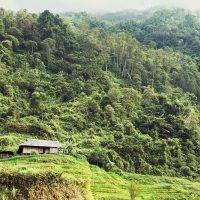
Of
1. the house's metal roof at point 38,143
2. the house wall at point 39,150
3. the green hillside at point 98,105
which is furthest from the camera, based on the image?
the green hillside at point 98,105

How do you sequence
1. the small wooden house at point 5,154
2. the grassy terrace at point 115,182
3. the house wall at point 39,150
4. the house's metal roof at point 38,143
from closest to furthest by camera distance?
1. the grassy terrace at point 115,182
2. the small wooden house at point 5,154
3. the house wall at point 39,150
4. the house's metal roof at point 38,143

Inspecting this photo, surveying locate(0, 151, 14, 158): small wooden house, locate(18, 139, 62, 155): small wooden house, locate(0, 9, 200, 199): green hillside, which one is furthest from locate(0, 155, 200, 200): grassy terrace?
locate(0, 151, 14, 158): small wooden house

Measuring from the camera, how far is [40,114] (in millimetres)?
53844

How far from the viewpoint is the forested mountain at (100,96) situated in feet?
163

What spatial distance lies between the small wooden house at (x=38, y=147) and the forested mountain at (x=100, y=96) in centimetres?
217

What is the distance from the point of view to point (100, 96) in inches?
2410

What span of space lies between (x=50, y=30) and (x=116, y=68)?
15095 millimetres

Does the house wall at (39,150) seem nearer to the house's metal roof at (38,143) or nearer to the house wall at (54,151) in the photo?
the house wall at (54,151)

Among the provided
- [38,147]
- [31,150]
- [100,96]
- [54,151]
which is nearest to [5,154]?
[31,150]

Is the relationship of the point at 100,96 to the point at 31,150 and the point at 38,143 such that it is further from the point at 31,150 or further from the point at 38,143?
the point at 31,150

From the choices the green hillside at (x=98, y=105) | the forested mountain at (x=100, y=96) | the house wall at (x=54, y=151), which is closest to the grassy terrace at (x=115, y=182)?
the green hillside at (x=98, y=105)

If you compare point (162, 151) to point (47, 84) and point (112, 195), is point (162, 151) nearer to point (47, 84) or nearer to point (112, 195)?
point (112, 195)

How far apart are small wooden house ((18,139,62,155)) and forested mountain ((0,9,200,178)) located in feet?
7.12

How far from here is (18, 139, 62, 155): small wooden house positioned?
134ft
